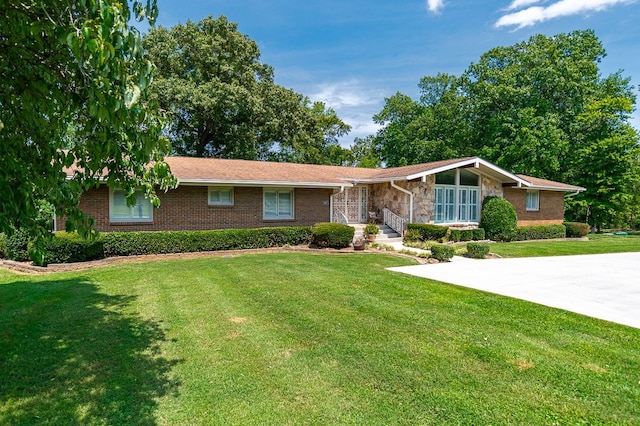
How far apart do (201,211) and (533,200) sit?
1921 centimetres

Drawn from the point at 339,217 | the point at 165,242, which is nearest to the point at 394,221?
the point at 339,217

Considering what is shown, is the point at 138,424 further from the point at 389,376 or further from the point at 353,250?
the point at 353,250

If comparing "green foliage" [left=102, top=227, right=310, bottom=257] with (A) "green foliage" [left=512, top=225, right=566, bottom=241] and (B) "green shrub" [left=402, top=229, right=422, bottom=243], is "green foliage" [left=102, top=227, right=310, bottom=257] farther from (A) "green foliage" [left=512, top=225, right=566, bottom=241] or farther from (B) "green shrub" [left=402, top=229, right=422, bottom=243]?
(A) "green foliage" [left=512, top=225, right=566, bottom=241]

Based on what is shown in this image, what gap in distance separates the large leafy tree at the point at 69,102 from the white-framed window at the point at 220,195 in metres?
10.7

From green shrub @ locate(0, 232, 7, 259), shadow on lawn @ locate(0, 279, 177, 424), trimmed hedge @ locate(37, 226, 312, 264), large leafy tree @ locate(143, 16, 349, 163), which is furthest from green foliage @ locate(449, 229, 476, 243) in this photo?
green shrub @ locate(0, 232, 7, 259)

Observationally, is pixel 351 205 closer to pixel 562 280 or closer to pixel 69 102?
pixel 562 280

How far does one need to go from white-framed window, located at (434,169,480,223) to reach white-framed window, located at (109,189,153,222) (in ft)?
42.9

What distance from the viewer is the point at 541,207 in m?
22.6

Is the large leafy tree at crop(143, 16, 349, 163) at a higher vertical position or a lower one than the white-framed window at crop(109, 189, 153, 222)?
higher

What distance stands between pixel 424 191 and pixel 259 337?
14.7 m

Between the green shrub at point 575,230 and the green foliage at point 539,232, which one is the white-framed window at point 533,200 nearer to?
the green foliage at point 539,232

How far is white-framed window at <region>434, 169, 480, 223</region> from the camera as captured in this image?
1875 centimetres

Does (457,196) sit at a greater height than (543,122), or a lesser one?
lesser

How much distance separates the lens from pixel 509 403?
11.1 feet
